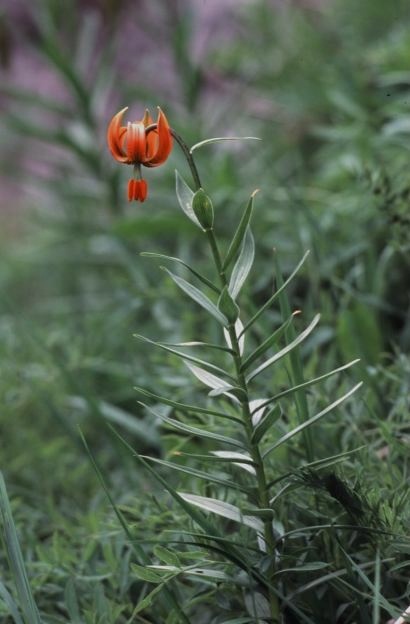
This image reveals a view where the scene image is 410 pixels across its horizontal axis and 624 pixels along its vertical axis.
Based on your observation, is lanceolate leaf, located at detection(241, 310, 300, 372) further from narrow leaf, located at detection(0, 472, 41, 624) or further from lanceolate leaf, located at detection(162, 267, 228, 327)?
narrow leaf, located at detection(0, 472, 41, 624)

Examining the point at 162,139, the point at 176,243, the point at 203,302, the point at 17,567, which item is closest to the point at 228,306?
the point at 203,302

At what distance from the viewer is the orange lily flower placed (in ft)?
1.98

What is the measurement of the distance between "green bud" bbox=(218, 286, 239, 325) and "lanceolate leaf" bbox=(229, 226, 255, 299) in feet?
0.09

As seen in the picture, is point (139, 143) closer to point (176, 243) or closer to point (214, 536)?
point (214, 536)

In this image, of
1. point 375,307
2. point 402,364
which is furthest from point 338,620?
point 375,307

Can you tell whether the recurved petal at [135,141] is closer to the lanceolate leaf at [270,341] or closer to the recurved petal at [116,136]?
the recurved petal at [116,136]

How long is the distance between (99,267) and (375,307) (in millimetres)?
730

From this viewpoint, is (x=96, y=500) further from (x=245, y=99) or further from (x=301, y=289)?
(x=245, y=99)

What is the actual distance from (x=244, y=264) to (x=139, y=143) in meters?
0.13

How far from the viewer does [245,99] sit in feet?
6.16

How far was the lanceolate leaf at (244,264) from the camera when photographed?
65 cm

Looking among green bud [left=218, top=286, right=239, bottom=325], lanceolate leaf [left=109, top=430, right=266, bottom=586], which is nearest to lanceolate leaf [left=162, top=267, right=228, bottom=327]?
green bud [left=218, top=286, right=239, bottom=325]

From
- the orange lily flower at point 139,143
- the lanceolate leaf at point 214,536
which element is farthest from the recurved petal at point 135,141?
the lanceolate leaf at point 214,536

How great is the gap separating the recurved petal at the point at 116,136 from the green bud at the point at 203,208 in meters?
0.06
